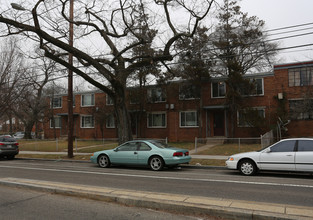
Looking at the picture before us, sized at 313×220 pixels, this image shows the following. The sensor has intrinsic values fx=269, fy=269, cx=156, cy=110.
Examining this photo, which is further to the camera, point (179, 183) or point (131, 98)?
point (131, 98)

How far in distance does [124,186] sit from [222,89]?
1995cm

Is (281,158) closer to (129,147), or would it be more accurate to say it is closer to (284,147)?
(284,147)

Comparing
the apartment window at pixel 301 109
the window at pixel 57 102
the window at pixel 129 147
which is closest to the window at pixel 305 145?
the window at pixel 129 147

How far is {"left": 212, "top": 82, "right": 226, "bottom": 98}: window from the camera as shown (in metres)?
25.9

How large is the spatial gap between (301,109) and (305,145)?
13.5 m

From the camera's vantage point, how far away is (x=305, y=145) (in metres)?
9.53

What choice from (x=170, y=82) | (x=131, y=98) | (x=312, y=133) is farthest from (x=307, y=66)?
(x=131, y=98)

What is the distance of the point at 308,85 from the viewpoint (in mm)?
21781

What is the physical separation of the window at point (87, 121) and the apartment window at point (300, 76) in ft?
73.8

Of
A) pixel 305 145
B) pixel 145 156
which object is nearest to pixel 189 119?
pixel 145 156

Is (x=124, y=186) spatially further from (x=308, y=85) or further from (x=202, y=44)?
(x=308, y=85)

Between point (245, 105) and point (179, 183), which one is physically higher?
point (245, 105)

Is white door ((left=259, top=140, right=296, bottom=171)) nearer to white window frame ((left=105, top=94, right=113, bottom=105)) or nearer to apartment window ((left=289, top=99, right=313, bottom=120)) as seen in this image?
apartment window ((left=289, top=99, right=313, bottom=120))

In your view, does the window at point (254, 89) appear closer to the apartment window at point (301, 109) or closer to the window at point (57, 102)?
the apartment window at point (301, 109)
